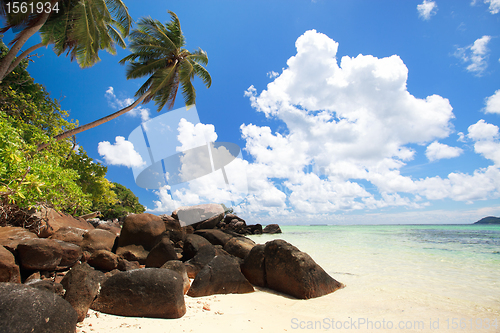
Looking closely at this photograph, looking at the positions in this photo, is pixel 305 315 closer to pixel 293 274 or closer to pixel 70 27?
pixel 293 274

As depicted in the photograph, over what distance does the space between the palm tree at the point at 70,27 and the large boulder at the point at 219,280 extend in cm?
985

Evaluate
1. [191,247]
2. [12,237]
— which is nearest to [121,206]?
[191,247]

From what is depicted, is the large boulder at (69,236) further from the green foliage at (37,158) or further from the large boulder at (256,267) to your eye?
the large boulder at (256,267)

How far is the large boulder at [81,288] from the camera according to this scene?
9.30 ft

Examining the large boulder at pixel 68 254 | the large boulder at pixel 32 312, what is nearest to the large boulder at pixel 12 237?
the large boulder at pixel 68 254

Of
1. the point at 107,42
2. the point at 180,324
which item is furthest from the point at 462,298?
the point at 107,42

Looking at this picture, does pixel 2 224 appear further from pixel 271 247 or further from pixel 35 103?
pixel 35 103

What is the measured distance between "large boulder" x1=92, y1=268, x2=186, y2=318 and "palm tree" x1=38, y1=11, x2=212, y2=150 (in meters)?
9.93

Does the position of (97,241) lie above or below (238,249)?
above

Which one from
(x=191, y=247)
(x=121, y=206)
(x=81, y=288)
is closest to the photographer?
(x=81, y=288)

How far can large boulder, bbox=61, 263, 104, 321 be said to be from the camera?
284 cm

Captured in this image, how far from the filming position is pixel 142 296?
3.14m

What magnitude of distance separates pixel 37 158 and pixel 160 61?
26.8 ft

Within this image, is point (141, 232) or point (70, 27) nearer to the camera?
point (141, 232)
